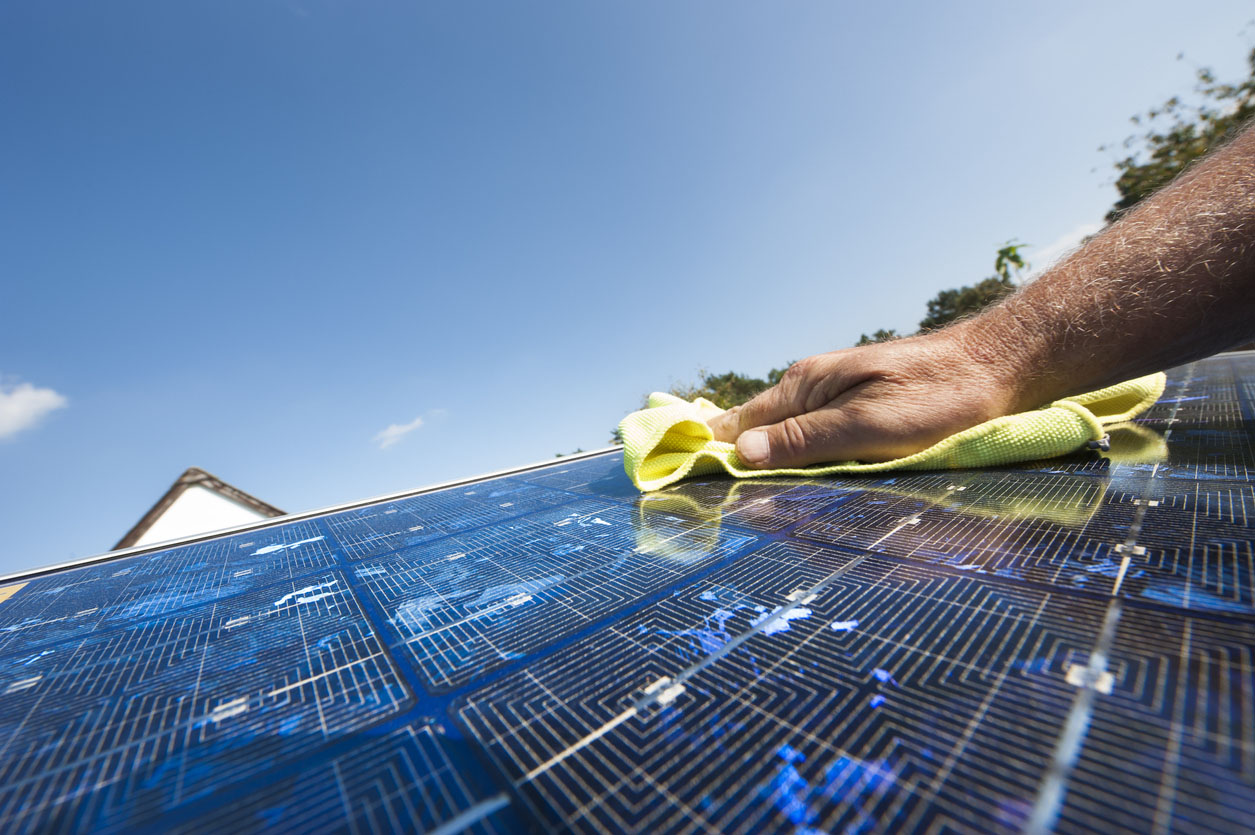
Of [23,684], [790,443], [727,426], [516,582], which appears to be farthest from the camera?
[727,426]

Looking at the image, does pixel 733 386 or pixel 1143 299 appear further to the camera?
pixel 733 386

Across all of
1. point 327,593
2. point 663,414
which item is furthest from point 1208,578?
point 327,593

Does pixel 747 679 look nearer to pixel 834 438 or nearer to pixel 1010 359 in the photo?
pixel 834 438

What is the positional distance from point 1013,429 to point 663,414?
1.12m

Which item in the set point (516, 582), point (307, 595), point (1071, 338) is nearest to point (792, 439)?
point (1071, 338)

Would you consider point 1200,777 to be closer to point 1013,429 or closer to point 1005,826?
point 1005,826

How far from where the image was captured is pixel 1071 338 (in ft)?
4.29

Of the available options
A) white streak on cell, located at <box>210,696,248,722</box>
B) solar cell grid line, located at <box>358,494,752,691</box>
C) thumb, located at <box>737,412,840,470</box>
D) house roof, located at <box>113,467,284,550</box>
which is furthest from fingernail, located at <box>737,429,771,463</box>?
house roof, located at <box>113,467,284,550</box>

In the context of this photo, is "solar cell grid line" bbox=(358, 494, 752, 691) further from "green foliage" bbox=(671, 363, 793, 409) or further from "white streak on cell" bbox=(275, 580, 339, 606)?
"green foliage" bbox=(671, 363, 793, 409)

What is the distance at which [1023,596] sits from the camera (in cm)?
67

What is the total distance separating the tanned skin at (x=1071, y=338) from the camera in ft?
3.70

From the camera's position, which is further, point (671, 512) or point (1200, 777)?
point (671, 512)

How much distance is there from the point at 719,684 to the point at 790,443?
126 centimetres

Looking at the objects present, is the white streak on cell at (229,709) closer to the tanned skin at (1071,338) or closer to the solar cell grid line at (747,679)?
the solar cell grid line at (747,679)
